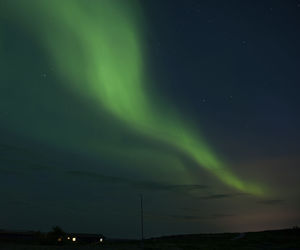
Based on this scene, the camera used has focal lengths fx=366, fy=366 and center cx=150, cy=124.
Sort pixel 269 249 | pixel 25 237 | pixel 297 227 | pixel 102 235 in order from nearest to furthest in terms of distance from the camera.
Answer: pixel 269 249 → pixel 25 237 → pixel 297 227 → pixel 102 235

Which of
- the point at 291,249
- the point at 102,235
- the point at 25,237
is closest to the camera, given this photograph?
the point at 291,249

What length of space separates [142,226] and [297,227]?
71600mm

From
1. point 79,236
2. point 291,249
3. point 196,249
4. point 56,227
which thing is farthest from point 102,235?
point 291,249

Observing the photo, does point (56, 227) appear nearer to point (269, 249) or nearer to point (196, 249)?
point (196, 249)

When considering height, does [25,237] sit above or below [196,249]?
above

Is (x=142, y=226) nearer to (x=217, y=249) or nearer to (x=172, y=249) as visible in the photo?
(x=172, y=249)

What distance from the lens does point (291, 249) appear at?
2416 inches

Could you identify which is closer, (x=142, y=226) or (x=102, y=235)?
(x=142, y=226)

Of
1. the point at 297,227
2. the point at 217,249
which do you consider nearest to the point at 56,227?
→ the point at 217,249

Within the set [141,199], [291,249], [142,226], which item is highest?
[141,199]

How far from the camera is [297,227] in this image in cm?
12562

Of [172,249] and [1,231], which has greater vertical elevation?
[1,231]

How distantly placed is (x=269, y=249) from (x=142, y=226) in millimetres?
26426

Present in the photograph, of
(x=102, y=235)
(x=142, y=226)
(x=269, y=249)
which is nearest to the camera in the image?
(x=269, y=249)
